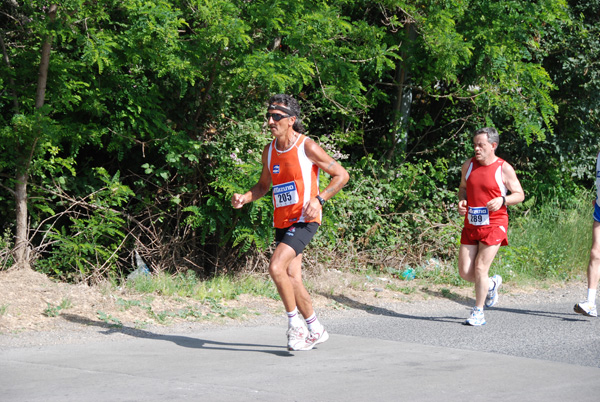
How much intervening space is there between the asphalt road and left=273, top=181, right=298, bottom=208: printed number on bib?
121 cm

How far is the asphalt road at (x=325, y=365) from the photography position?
4.79 m

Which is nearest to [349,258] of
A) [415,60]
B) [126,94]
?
[415,60]

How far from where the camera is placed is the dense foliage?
830 cm

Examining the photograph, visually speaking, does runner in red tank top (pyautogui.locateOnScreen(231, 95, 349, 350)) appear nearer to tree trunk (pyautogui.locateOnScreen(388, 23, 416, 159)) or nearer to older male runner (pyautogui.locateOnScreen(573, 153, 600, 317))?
older male runner (pyautogui.locateOnScreen(573, 153, 600, 317))

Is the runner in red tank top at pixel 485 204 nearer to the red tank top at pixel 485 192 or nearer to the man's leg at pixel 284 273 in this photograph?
the red tank top at pixel 485 192

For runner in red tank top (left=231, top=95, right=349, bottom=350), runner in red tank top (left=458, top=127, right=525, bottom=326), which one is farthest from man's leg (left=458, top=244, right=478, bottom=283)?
runner in red tank top (left=231, top=95, right=349, bottom=350)

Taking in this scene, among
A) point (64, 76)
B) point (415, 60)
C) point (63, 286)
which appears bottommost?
point (63, 286)

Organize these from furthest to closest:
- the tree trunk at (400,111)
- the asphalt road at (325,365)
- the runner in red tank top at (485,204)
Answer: the tree trunk at (400,111), the runner in red tank top at (485,204), the asphalt road at (325,365)

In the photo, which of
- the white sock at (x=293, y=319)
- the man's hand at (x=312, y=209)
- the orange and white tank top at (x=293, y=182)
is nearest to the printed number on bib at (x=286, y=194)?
the orange and white tank top at (x=293, y=182)

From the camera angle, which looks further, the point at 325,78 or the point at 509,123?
the point at 509,123

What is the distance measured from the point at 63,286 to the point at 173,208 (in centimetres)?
234

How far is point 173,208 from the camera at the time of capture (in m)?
10.0

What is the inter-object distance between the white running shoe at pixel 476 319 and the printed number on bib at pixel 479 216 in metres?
0.89

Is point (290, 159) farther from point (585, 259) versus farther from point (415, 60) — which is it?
point (585, 259)
